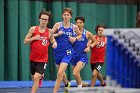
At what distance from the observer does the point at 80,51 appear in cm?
991

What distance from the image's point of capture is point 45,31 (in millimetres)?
8484

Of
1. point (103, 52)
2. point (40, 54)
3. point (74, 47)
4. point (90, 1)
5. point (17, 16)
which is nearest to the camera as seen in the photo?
point (40, 54)

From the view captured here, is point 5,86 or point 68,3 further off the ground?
point 68,3

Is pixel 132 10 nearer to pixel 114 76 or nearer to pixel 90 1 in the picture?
pixel 90 1

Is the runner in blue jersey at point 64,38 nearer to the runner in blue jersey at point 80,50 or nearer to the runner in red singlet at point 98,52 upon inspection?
the runner in blue jersey at point 80,50

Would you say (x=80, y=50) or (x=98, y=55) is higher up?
(x=80, y=50)

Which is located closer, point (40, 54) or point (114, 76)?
point (114, 76)

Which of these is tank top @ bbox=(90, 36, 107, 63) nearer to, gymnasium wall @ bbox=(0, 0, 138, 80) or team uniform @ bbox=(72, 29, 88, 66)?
team uniform @ bbox=(72, 29, 88, 66)

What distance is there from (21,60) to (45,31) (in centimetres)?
447

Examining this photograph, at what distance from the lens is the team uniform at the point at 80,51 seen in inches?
386

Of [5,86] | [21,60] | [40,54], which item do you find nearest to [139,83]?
[40,54]

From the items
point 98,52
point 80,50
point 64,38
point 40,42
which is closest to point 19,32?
point 98,52

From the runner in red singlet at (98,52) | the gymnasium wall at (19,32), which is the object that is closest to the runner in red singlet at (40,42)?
the runner in red singlet at (98,52)

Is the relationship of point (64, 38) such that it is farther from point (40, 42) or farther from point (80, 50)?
point (80, 50)
